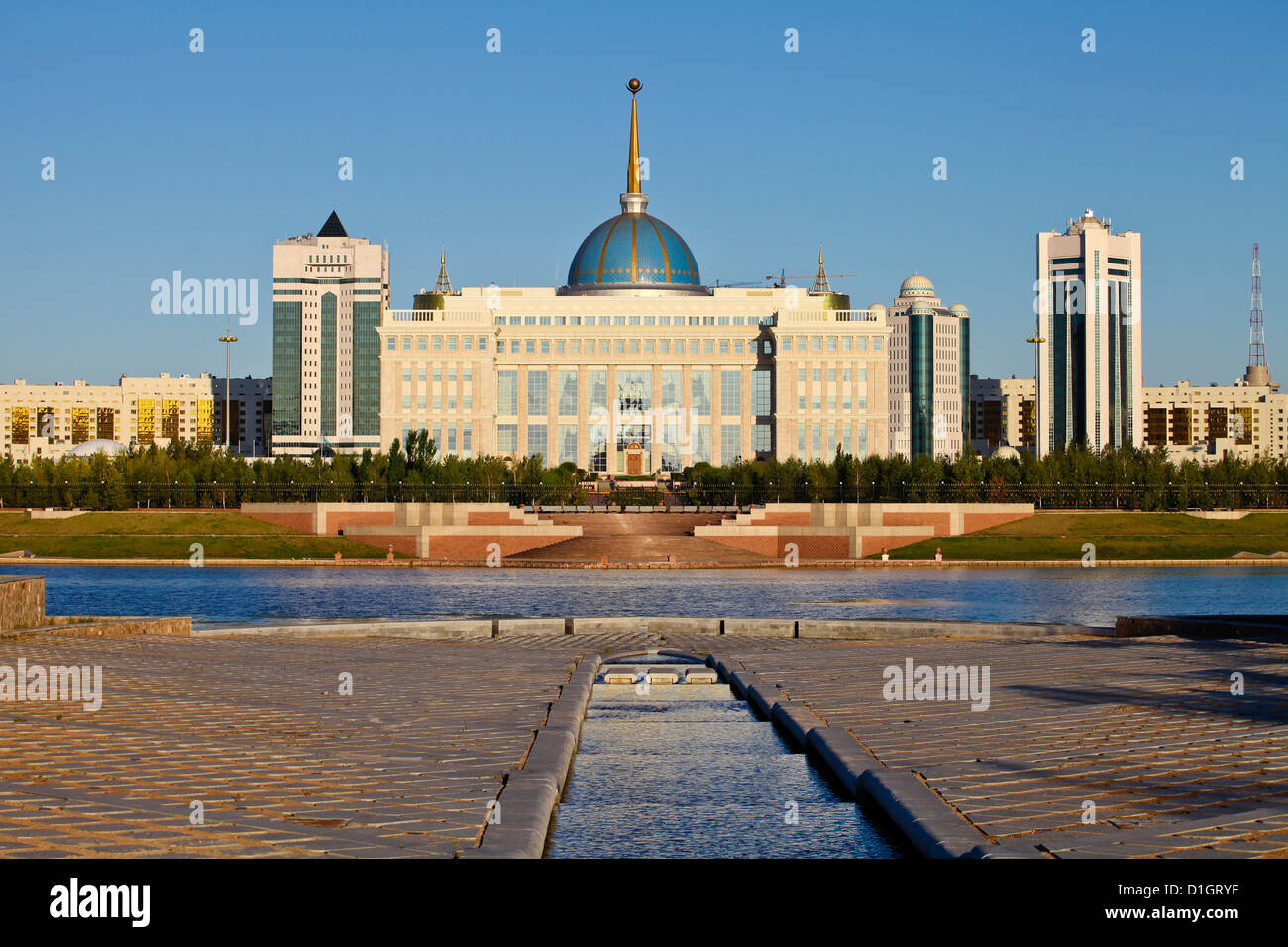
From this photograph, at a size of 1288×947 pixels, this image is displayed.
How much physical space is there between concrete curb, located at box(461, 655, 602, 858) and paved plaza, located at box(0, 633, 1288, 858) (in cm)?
16

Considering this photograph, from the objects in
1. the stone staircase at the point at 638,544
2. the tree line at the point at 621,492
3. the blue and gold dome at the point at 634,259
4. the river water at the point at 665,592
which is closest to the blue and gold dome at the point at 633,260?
the blue and gold dome at the point at 634,259

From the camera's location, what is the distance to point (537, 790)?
9.85 metres

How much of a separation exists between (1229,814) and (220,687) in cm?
975

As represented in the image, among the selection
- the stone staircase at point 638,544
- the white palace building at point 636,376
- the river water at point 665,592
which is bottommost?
the river water at point 665,592

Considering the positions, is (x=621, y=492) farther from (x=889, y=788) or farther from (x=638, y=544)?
(x=889, y=788)

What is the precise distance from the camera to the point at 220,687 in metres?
14.8

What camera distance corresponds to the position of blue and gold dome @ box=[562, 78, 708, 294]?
130125 millimetres

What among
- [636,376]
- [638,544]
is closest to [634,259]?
[636,376]

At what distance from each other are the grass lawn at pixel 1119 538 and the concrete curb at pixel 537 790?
5467cm

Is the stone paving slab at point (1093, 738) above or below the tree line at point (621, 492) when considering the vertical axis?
below

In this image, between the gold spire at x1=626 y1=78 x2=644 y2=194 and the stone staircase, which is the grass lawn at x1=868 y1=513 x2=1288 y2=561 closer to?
the stone staircase

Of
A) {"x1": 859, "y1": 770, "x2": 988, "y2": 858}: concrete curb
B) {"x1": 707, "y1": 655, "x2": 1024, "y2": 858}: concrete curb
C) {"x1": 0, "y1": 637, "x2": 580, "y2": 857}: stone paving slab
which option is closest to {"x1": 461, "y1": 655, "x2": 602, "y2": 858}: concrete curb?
{"x1": 0, "y1": 637, "x2": 580, "y2": 857}: stone paving slab

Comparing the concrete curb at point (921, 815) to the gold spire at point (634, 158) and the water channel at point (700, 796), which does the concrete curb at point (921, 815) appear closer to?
the water channel at point (700, 796)

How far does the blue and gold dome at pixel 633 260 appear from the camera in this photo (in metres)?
130
